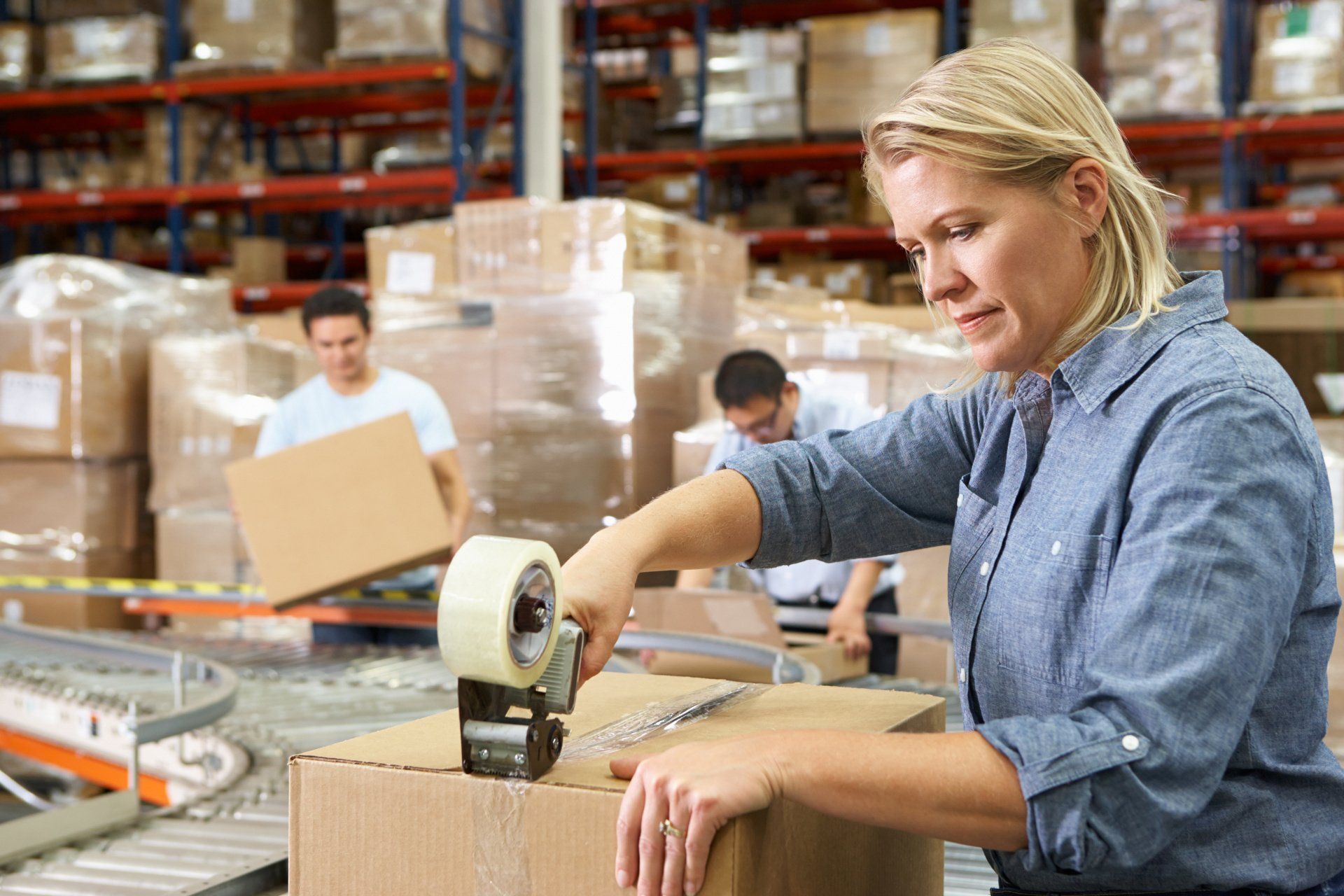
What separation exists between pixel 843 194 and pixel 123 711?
670 centimetres

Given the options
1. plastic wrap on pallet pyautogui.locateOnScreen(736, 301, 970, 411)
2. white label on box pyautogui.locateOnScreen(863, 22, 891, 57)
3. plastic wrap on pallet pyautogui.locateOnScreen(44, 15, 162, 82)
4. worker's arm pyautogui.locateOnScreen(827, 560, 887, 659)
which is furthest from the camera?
plastic wrap on pallet pyautogui.locateOnScreen(44, 15, 162, 82)

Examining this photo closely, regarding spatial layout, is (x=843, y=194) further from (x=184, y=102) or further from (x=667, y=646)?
(x=667, y=646)

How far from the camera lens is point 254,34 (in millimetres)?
7328

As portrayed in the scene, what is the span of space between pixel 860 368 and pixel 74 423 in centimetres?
323

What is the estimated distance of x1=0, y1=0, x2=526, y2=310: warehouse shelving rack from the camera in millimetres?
7148

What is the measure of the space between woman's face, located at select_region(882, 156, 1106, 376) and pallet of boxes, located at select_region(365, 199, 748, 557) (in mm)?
3499

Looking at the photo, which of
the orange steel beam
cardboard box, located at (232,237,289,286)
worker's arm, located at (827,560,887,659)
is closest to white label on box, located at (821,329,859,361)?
worker's arm, located at (827,560,887,659)

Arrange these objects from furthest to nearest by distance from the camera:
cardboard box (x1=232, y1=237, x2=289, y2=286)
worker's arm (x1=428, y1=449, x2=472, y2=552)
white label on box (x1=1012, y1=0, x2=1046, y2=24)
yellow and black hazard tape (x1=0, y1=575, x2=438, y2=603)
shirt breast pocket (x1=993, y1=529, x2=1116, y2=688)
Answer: cardboard box (x1=232, y1=237, x2=289, y2=286)
white label on box (x1=1012, y1=0, x2=1046, y2=24)
worker's arm (x1=428, y1=449, x2=472, y2=552)
yellow and black hazard tape (x1=0, y1=575, x2=438, y2=603)
shirt breast pocket (x1=993, y1=529, x2=1116, y2=688)

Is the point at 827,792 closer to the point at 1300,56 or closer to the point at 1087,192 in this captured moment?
the point at 1087,192

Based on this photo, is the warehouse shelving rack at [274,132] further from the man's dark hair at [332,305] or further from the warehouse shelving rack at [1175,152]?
the man's dark hair at [332,305]

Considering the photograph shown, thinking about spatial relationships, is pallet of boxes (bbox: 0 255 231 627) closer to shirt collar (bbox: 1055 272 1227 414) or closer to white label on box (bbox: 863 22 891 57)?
white label on box (bbox: 863 22 891 57)

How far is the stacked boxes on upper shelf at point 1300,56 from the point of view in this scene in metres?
6.97

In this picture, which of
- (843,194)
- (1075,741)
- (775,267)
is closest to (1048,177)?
(1075,741)

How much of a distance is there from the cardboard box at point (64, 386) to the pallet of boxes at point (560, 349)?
1.25 metres
